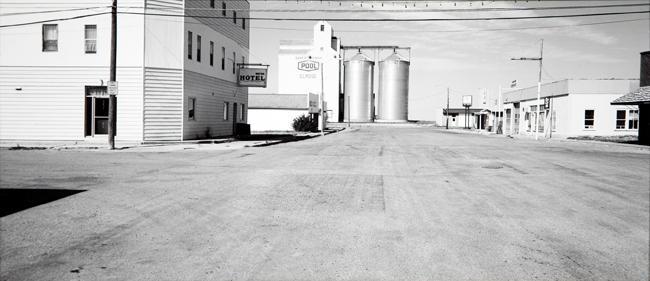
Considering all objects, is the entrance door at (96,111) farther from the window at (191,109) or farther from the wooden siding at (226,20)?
the wooden siding at (226,20)

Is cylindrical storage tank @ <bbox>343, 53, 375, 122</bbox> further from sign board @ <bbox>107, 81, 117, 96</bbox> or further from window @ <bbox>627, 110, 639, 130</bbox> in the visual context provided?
sign board @ <bbox>107, 81, 117, 96</bbox>

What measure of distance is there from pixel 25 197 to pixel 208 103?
2080 cm

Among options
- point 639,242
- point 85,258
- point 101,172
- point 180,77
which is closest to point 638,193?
point 639,242

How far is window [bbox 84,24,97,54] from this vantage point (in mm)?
25438

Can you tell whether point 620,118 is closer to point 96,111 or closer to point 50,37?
point 96,111

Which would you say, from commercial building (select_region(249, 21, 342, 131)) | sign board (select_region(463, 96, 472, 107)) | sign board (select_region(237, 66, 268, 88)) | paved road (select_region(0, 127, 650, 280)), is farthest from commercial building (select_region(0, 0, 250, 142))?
sign board (select_region(463, 96, 472, 107))

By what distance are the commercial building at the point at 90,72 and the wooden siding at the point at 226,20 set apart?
1.56 metres

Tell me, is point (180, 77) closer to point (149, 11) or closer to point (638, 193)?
point (149, 11)

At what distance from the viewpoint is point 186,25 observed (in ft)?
87.5

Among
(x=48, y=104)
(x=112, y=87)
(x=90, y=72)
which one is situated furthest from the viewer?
(x=48, y=104)

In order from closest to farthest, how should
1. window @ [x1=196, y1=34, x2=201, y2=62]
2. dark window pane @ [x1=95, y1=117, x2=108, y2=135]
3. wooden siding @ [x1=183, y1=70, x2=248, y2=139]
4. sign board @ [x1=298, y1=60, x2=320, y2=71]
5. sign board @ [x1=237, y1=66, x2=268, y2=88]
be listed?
dark window pane @ [x1=95, y1=117, x2=108, y2=135] < wooden siding @ [x1=183, y1=70, x2=248, y2=139] < window @ [x1=196, y1=34, x2=201, y2=62] < sign board @ [x1=237, y1=66, x2=268, y2=88] < sign board @ [x1=298, y1=60, x2=320, y2=71]

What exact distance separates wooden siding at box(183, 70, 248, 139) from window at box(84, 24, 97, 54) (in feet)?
14.8

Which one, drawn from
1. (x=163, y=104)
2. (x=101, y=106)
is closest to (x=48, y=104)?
(x=101, y=106)

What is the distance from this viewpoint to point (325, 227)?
7.54 meters
